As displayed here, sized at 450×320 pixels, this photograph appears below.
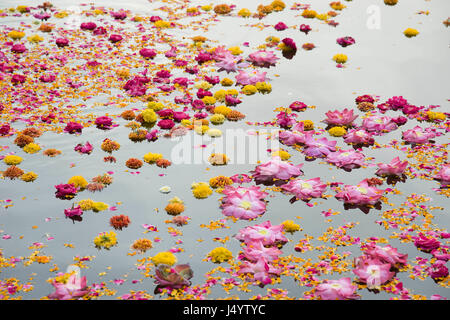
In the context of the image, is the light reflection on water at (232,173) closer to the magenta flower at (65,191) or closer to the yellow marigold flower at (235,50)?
the magenta flower at (65,191)

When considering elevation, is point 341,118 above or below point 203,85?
below

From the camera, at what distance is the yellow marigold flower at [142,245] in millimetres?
9962

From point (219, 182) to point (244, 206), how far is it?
3.40 ft

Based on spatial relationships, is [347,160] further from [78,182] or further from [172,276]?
[78,182]

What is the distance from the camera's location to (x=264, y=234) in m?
10.1

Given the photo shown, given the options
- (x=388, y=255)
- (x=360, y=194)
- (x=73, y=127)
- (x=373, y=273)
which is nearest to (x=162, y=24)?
(x=73, y=127)

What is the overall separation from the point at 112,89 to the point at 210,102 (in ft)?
10.0

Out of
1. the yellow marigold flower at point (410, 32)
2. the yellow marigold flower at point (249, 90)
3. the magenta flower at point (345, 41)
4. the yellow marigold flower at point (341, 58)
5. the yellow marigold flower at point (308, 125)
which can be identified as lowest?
the yellow marigold flower at point (308, 125)

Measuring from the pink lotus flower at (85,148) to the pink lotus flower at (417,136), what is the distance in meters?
7.94

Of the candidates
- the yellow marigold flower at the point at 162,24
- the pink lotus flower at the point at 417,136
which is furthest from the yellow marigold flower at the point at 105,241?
the yellow marigold flower at the point at 162,24

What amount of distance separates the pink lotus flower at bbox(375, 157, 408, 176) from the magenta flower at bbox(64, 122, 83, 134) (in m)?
7.51

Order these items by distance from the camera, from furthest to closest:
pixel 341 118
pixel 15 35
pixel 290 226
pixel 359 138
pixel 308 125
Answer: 1. pixel 15 35
2. pixel 341 118
3. pixel 308 125
4. pixel 359 138
5. pixel 290 226

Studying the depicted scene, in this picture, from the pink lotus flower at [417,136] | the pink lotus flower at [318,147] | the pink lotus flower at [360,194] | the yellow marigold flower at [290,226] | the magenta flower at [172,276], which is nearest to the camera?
the magenta flower at [172,276]

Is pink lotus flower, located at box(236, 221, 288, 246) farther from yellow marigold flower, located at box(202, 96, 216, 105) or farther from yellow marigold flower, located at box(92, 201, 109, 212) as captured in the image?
yellow marigold flower, located at box(202, 96, 216, 105)
